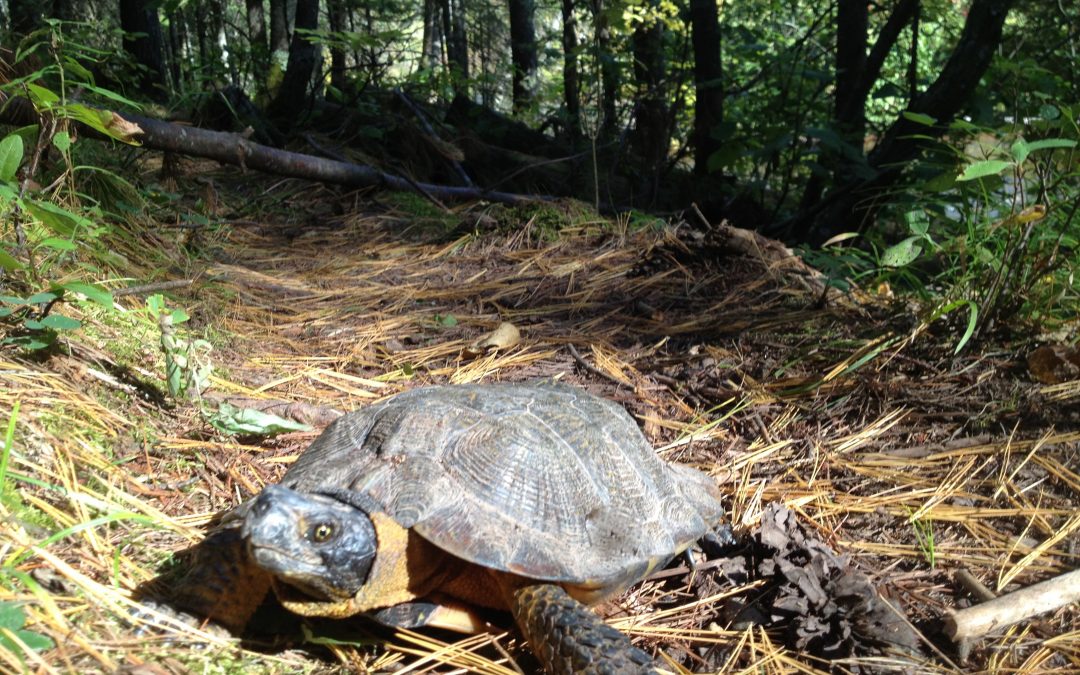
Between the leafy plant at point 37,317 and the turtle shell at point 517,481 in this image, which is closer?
the turtle shell at point 517,481

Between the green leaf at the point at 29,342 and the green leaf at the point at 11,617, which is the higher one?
the green leaf at the point at 29,342

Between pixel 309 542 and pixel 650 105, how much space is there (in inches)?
283

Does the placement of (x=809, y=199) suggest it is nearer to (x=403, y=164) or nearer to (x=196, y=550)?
(x=403, y=164)

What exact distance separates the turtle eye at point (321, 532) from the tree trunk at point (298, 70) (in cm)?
615

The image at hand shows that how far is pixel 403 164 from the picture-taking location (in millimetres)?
6859

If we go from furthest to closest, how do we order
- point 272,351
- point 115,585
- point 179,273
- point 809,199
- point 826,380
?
point 809,199
point 179,273
point 272,351
point 826,380
point 115,585

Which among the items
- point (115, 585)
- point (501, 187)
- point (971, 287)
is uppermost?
point (501, 187)

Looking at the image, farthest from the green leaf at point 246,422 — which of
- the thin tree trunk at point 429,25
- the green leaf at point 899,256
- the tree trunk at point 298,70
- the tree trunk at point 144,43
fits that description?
the thin tree trunk at point 429,25

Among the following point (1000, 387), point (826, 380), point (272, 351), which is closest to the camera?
point (1000, 387)

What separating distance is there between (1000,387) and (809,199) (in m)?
4.33

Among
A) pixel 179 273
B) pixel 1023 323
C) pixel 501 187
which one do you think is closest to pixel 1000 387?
pixel 1023 323

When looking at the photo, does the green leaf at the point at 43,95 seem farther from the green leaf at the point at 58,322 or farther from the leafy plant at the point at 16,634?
the leafy plant at the point at 16,634

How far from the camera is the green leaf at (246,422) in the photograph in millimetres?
2391

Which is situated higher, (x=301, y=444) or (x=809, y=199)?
(x=809, y=199)
